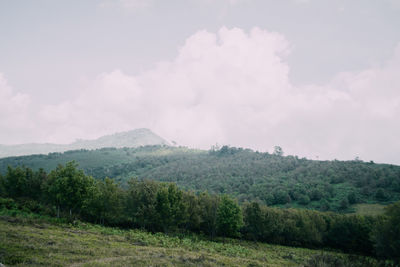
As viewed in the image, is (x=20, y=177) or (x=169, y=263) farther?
(x=20, y=177)

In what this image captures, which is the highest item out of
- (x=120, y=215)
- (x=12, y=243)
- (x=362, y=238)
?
(x=12, y=243)

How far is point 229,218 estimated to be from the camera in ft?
191

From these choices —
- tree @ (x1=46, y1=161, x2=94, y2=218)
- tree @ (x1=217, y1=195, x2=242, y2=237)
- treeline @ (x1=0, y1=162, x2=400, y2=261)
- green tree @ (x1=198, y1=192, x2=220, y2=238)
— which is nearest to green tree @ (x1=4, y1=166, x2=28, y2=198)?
treeline @ (x1=0, y1=162, x2=400, y2=261)

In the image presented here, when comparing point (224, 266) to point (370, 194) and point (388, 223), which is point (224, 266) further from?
point (370, 194)

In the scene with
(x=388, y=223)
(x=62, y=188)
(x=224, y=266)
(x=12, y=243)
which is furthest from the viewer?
(x=62, y=188)

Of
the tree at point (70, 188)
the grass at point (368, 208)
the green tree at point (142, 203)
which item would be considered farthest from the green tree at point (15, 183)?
the grass at point (368, 208)

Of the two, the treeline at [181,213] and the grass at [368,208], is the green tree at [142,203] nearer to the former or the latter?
the treeline at [181,213]

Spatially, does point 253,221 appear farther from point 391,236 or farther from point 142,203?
point 142,203

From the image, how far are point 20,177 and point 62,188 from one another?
101ft

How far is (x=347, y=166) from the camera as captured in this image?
544 feet

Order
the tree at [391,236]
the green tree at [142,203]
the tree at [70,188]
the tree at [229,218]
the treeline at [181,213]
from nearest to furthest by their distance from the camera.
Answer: the tree at [391,236] → the tree at [70,188] → the treeline at [181,213] → the green tree at [142,203] → the tree at [229,218]

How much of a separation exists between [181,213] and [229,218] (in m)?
13.5

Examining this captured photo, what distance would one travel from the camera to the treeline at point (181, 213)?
47125mm


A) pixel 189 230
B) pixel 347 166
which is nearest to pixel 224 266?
pixel 189 230
